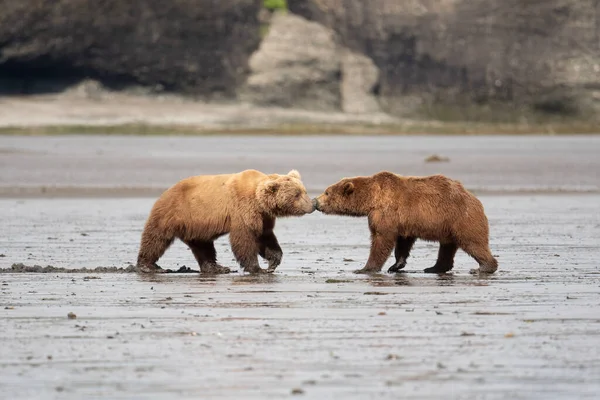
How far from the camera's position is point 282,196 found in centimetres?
1124

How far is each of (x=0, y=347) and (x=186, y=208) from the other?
168 inches

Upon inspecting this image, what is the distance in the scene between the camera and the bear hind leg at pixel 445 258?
1131cm

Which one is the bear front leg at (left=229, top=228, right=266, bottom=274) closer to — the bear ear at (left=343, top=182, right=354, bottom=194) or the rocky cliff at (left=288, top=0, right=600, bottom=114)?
the bear ear at (left=343, top=182, right=354, bottom=194)

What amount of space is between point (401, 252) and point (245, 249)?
4.79ft

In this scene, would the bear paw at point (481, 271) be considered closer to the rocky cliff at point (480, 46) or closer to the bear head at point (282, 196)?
the bear head at point (282, 196)

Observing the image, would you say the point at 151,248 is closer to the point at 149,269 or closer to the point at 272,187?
the point at 149,269

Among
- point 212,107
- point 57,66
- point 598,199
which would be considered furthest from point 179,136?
point 598,199

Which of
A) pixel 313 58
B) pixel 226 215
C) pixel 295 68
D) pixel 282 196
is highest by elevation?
pixel 313 58

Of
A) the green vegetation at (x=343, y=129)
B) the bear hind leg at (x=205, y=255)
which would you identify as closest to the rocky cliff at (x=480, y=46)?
the green vegetation at (x=343, y=129)

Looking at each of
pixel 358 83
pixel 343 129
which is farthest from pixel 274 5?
pixel 343 129

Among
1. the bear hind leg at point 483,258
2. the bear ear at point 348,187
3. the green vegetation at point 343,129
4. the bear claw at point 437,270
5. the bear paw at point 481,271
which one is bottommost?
the bear claw at point 437,270

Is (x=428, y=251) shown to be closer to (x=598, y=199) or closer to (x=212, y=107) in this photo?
(x=598, y=199)

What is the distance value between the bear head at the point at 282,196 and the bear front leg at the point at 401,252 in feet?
3.09

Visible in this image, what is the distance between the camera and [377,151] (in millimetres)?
34875
